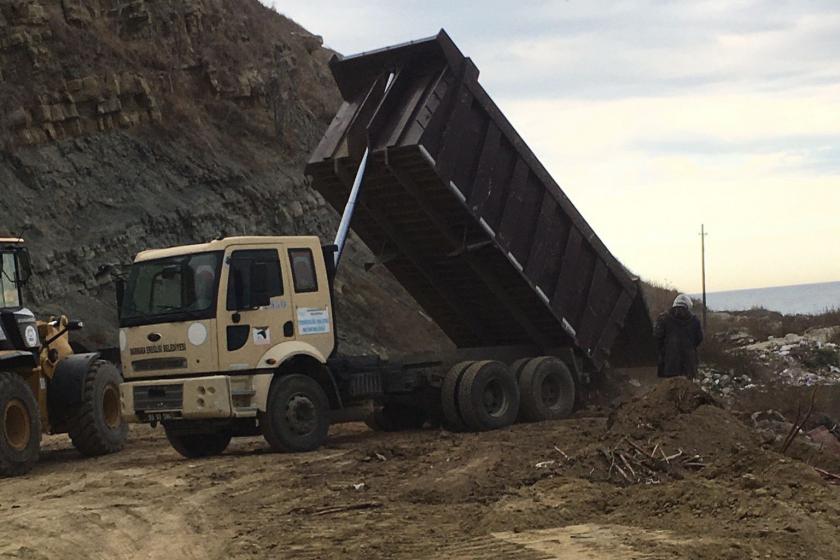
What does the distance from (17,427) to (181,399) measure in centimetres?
169

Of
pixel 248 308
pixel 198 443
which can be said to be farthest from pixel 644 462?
pixel 198 443

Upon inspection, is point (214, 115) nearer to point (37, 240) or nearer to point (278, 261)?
point (37, 240)

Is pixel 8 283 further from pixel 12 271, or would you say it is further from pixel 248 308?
pixel 248 308

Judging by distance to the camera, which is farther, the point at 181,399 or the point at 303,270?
the point at 303,270

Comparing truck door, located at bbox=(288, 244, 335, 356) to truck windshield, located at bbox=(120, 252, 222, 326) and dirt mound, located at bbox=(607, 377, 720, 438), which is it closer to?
truck windshield, located at bbox=(120, 252, 222, 326)

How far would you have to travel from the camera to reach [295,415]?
40.8ft

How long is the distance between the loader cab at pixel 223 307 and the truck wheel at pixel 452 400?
2.02 m

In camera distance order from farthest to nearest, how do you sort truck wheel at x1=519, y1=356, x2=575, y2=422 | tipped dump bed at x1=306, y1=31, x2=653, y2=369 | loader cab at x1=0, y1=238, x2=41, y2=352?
truck wheel at x1=519, y1=356, x2=575, y2=422, tipped dump bed at x1=306, y1=31, x2=653, y2=369, loader cab at x1=0, y1=238, x2=41, y2=352

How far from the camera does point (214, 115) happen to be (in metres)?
26.5

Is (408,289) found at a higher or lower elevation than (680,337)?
higher

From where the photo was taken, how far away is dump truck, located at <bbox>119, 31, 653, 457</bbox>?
39.6ft

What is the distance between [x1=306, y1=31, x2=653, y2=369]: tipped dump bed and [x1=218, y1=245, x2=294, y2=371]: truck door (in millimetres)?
1971

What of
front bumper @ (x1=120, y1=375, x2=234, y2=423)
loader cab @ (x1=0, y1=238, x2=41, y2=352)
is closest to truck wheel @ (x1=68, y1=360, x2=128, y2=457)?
loader cab @ (x1=0, y1=238, x2=41, y2=352)

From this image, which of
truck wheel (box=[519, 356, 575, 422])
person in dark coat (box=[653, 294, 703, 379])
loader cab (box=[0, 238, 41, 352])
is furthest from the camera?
truck wheel (box=[519, 356, 575, 422])
